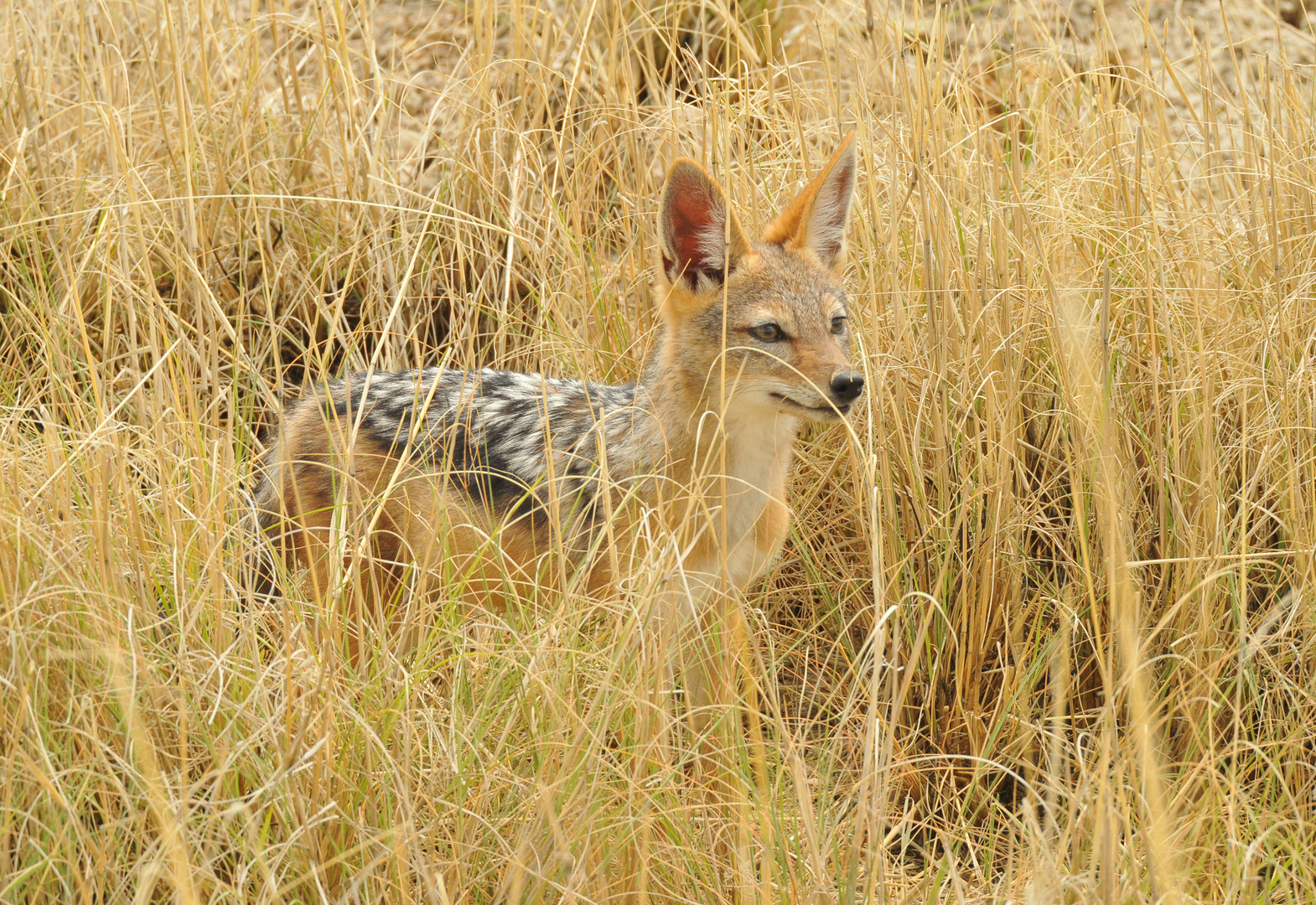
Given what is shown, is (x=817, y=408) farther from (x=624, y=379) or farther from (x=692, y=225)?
(x=624, y=379)

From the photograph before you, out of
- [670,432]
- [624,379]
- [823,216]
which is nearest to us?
[670,432]

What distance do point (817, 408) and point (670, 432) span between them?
50 cm

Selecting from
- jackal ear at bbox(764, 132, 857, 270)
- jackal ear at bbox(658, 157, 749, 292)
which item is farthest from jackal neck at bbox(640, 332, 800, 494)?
jackal ear at bbox(764, 132, 857, 270)

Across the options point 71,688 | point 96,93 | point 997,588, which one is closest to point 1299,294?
point 997,588

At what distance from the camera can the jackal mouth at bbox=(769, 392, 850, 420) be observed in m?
3.34

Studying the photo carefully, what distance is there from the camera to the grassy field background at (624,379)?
2348mm

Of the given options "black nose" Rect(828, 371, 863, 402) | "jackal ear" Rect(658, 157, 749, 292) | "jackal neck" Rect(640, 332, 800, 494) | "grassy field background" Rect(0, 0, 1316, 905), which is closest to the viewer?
"grassy field background" Rect(0, 0, 1316, 905)

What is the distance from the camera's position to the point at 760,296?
11.9 ft

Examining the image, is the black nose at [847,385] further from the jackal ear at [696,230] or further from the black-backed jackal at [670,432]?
the jackal ear at [696,230]

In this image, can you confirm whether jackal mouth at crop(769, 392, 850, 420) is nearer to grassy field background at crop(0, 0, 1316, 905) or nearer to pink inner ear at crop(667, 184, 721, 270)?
grassy field background at crop(0, 0, 1316, 905)

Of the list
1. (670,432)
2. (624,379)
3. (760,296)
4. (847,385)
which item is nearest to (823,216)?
(760,296)

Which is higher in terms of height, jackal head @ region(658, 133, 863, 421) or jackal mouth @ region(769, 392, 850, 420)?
jackal head @ region(658, 133, 863, 421)

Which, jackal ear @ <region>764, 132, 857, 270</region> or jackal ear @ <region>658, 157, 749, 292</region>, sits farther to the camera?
jackal ear @ <region>764, 132, 857, 270</region>

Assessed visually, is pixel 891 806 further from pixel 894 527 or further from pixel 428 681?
pixel 428 681
